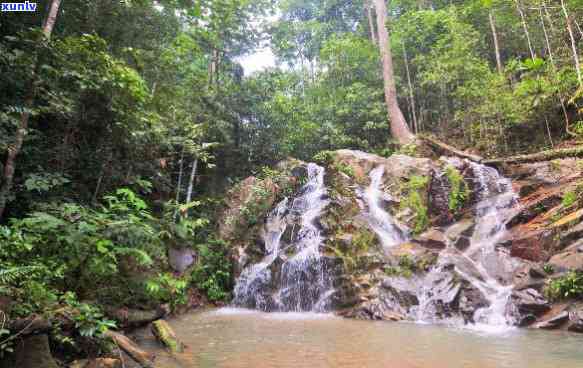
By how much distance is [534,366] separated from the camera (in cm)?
410

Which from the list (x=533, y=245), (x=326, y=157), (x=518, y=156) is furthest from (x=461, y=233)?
(x=326, y=157)

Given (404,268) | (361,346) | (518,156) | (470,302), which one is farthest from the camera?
(518,156)

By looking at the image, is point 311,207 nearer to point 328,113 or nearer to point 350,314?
point 350,314

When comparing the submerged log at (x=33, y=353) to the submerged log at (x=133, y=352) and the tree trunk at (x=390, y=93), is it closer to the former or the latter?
the submerged log at (x=133, y=352)

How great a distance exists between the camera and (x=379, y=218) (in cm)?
1105

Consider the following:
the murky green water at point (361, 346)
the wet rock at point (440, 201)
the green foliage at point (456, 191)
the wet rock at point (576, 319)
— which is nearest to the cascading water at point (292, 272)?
the murky green water at point (361, 346)

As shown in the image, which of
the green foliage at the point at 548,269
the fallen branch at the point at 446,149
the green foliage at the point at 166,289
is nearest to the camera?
the green foliage at the point at 166,289

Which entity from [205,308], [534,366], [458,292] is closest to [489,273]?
[458,292]

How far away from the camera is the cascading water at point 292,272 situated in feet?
29.0

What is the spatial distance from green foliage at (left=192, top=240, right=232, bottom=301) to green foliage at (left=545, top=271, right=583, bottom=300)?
742 cm

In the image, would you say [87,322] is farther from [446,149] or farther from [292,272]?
[446,149]

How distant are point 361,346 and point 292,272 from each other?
4.29m

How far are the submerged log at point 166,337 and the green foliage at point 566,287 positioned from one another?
6.52 metres

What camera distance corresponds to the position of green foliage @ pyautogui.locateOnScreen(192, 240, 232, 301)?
10188 mm
